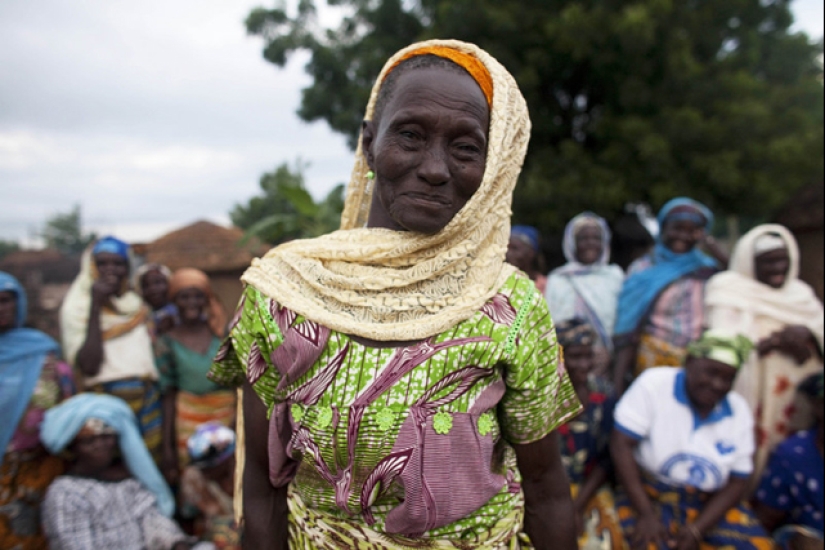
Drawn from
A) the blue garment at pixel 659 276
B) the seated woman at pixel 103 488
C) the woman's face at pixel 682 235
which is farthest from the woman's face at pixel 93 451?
the woman's face at pixel 682 235

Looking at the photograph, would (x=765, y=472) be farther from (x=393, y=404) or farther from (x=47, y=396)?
(x=47, y=396)

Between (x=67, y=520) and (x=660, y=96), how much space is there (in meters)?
8.05

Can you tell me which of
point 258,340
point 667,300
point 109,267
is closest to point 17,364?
point 109,267

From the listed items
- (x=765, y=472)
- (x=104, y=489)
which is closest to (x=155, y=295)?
(x=104, y=489)

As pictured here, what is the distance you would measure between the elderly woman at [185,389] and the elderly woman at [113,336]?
0.31 feet

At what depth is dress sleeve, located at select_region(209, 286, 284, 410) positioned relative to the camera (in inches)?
47.6

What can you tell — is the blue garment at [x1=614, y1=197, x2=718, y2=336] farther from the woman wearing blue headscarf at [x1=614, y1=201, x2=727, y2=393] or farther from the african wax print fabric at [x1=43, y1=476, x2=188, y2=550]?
the african wax print fabric at [x1=43, y1=476, x2=188, y2=550]

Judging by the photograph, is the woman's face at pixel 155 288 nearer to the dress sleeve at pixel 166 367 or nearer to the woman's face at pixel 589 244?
the dress sleeve at pixel 166 367

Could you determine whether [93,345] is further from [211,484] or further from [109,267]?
[211,484]

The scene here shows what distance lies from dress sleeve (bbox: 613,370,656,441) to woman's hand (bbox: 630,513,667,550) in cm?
43

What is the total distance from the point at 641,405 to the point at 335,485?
2.53 meters

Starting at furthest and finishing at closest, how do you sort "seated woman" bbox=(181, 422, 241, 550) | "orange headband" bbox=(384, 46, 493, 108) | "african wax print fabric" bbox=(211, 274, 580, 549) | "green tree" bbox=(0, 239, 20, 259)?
"green tree" bbox=(0, 239, 20, 259) < "seated woman" bbox=(181, 422, 241, 550) < "orange headband" bbox=(384, 46, 493, 108) < "african wax print fabric" bbox=(211, 274, 580, 549)

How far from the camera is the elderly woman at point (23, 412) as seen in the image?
10.2 ft

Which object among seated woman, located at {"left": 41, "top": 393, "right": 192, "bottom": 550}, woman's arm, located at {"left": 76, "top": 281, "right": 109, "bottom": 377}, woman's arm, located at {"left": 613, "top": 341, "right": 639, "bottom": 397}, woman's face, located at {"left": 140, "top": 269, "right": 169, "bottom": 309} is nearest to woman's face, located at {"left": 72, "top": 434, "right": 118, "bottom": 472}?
seated woman, located at {"left": 41, "top": 393, "right": 192, "bottom": 550}
